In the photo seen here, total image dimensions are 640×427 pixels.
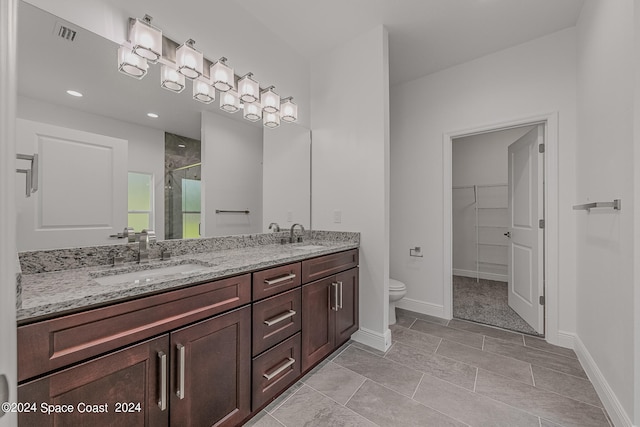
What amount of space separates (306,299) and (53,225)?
1.40 meters

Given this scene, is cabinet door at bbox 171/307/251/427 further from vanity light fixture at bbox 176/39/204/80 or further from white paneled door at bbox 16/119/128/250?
vanity light fixture at bbox 176/39/204/80

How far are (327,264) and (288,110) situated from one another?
1.46 m

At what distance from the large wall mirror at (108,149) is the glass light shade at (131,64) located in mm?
33

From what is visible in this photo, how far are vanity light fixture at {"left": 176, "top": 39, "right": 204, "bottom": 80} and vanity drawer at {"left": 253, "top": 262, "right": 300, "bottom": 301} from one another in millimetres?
1379

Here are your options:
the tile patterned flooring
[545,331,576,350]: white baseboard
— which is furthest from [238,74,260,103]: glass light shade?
[545,331,576,350]: white baseboard

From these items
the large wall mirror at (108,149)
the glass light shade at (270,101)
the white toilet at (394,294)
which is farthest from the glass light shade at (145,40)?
the white toilet at (394,294)

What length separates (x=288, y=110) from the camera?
7.95ft

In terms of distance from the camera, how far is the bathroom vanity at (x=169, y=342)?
2.68ft

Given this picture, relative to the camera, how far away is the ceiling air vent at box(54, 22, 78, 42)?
127 centimetres

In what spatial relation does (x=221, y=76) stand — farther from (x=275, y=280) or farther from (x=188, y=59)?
(x=275, y=280)

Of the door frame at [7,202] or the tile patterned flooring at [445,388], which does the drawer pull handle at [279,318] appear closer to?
the tile patterned flooring at [445,388]

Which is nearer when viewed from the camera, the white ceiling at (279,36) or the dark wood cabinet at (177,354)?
the dark wood cabinet at (177,354)

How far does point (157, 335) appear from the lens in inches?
40.7

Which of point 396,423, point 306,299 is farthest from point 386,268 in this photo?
point 396,423
